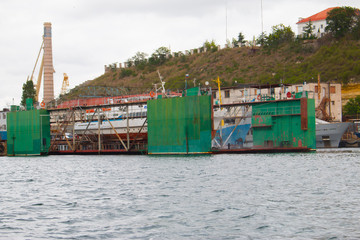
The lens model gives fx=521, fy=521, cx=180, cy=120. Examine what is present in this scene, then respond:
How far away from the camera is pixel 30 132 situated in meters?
82.0

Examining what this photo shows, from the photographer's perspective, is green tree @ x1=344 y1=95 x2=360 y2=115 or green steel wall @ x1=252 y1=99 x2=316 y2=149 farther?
green tree @ x1=344 y1=95 x2=360 y2=115

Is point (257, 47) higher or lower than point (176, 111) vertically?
higher

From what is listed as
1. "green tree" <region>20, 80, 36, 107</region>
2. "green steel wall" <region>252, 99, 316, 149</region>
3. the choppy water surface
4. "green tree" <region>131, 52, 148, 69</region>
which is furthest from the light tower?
the choppy water surface

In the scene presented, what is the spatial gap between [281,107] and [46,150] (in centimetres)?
3765

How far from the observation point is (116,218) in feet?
79.3

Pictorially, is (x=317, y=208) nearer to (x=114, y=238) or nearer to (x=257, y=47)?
(x=114, y=238)

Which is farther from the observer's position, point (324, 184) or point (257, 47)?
point (257, 47)

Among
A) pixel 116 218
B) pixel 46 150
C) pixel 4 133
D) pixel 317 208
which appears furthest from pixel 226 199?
pixel 4 133

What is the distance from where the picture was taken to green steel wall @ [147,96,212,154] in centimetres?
6512

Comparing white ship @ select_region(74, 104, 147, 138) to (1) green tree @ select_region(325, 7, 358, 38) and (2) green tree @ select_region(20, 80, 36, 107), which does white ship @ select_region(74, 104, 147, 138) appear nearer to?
(2) green tree @ select_region(20, 80, 36, 107)

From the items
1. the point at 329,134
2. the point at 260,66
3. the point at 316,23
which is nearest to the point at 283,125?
the point at 329,134

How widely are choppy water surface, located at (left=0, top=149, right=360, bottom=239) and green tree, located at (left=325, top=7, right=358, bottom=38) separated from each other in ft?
346

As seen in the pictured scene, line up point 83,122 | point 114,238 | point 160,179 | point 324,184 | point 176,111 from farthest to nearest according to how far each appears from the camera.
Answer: point 83,122
point 176,111
point 160,179
point 324,184
point 114,238

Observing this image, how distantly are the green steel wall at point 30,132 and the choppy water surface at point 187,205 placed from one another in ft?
125
